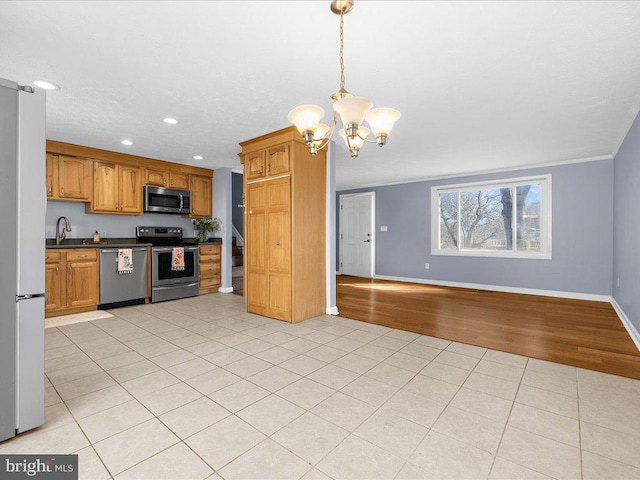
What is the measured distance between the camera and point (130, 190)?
5.07m

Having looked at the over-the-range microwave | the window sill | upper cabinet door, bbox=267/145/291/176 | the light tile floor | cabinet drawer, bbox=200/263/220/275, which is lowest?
the light tile floor

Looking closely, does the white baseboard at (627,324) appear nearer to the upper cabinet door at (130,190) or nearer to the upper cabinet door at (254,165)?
the upper cabinet door at (254,165)

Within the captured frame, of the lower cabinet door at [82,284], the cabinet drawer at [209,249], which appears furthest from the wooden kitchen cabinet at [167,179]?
the lower cabinet door at [82,284]

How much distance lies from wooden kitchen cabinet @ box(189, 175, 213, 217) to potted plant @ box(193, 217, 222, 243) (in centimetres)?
13

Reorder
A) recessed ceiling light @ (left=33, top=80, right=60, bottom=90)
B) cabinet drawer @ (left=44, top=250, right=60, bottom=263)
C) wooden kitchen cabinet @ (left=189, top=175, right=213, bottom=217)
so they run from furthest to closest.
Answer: wooden kitchen cabinet @ (left=189, top=175, right=213, bottom=217), cabinet drawer @ (left=44, top=250, right=60, bottom=263), recessed ceiling light @ (left=33, top=80, right=60, bottom=90)

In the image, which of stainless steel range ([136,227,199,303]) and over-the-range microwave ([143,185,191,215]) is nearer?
stainless steel range ([136,227,199,303])

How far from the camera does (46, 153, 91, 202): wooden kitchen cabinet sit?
14.2 feet

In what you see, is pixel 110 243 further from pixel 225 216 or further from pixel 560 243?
pixel 560 243

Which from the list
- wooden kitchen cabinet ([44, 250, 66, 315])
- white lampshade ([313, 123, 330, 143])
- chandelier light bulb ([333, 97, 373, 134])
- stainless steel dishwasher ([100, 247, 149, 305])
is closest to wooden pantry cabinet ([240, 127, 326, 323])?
white lampshade ([313, 123, 330, 143])

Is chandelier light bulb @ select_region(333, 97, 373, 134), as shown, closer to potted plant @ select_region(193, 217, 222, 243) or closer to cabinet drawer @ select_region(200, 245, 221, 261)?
cabinet drawer @ select_region(200, 245, 221, 261)

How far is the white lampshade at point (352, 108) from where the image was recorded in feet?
5.60

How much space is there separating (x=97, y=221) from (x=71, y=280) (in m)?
1.17

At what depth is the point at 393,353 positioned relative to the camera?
293 cm

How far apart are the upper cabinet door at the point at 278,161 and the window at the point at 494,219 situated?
4.08 metres
